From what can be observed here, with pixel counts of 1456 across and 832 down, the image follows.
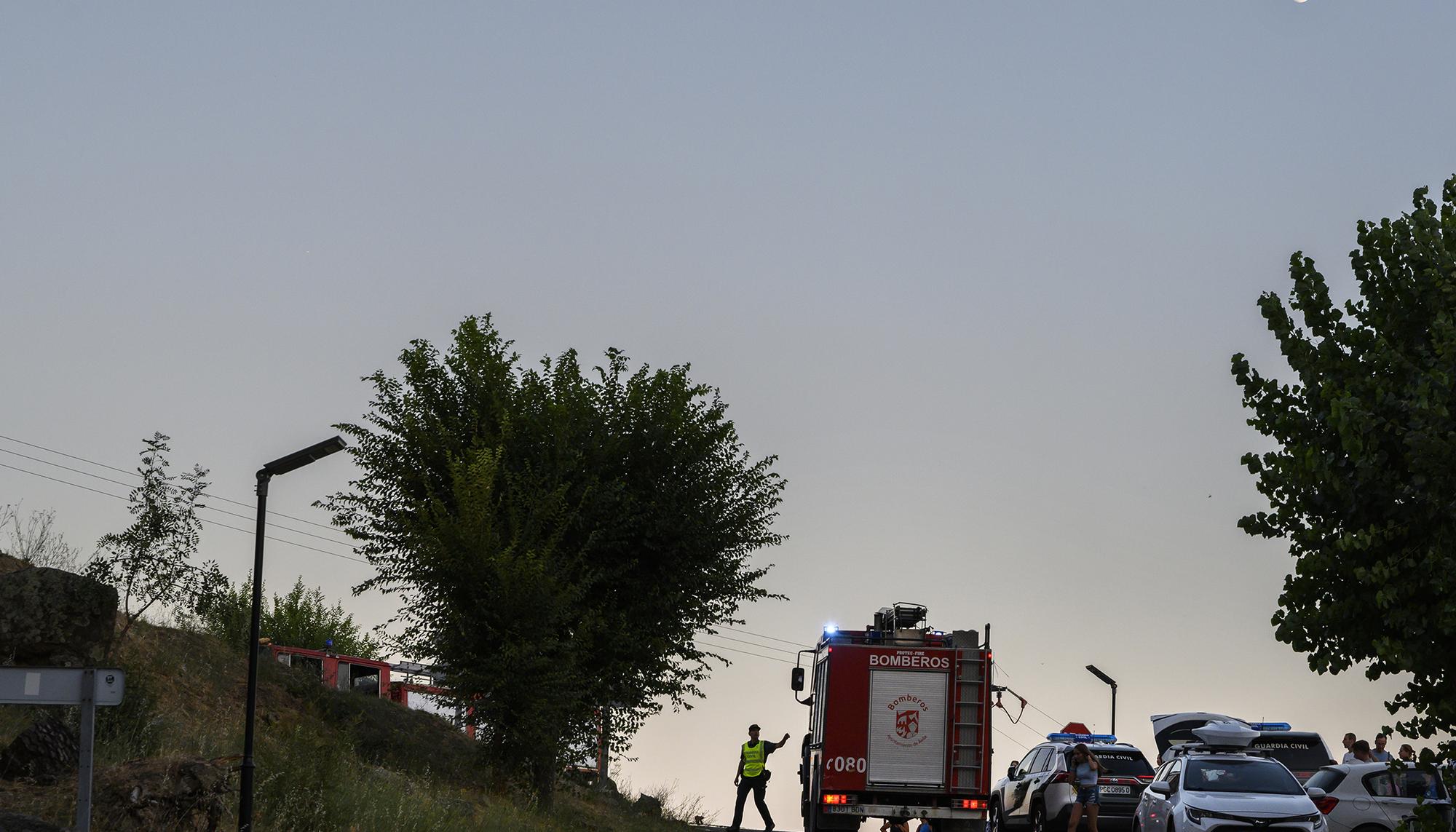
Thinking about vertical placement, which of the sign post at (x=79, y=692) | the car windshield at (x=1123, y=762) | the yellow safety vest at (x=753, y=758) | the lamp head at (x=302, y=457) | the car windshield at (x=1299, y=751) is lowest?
the yellow safety vest at (x=753, y=758)

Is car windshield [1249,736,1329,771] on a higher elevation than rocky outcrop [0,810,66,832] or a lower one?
higher

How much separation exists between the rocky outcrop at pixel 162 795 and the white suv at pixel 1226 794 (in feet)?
40.4

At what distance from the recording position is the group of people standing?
21.5m

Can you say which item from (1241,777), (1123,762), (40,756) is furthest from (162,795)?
(1123,762)

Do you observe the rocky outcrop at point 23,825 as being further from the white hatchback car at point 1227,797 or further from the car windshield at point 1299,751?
the car windshield at point 1299,751

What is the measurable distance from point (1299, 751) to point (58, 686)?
19.2 metres

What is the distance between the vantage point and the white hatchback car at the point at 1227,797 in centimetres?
1900

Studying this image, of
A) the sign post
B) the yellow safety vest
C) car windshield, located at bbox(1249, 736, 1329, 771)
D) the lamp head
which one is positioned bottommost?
the yellow safety vest

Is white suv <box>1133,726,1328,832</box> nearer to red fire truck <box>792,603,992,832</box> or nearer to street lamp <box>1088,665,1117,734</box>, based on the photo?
red fire truck <box>792,603,992,832</box>

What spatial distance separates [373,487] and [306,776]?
45.2 ft

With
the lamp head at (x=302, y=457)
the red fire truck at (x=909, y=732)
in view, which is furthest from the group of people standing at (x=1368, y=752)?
the lamp head at (x=302, y=457)

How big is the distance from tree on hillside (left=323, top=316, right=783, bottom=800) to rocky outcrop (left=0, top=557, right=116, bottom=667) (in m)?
7.53

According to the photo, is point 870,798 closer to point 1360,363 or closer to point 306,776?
point 306,776

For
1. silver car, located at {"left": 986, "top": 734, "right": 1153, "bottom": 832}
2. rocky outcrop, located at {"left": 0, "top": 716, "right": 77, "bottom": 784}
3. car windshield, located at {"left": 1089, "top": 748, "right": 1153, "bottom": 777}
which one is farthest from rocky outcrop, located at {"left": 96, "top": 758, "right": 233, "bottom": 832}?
car windshield, located at {"left": 1089, "top": 748, "right": 1153, "bottom": 777}
